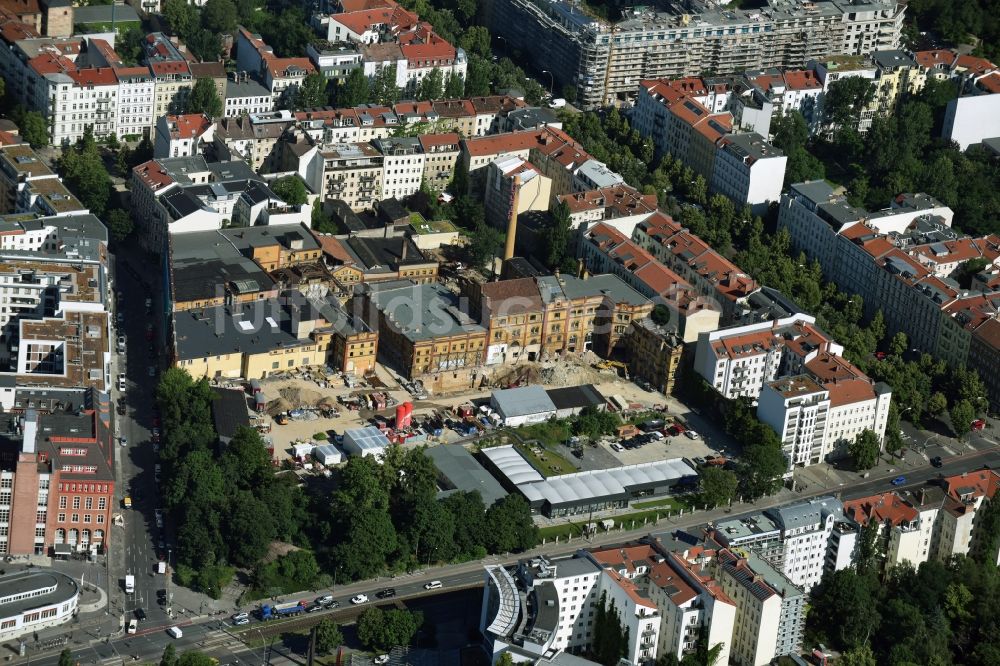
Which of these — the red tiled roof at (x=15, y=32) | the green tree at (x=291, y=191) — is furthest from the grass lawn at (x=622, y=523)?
the red tiled roof at (x=15, y=32)

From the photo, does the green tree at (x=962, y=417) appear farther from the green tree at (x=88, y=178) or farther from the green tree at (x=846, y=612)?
the green tree at (x=88, y=178)

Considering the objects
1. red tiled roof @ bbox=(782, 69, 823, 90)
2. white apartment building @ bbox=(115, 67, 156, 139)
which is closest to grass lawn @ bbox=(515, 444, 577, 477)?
white apartment building @ bbox=(115, 67, 156, 139)

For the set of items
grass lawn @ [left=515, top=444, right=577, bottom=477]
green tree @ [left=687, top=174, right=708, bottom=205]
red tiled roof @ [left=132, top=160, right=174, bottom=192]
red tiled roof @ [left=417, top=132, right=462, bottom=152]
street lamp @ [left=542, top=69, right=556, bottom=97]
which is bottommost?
grass lawn @ [left=515, top=444, right=577, bottom=477]

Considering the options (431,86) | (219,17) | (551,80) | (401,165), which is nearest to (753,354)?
(401,165)

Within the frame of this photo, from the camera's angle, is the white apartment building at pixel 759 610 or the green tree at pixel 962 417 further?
the green tree at pixel 962 417

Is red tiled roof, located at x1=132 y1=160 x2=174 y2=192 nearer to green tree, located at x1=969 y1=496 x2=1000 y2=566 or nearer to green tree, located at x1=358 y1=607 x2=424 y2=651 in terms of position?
green tree, located at x1=358 y1=607 x2=424 y2=651

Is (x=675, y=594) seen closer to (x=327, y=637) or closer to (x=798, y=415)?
(x=327, y=637)
